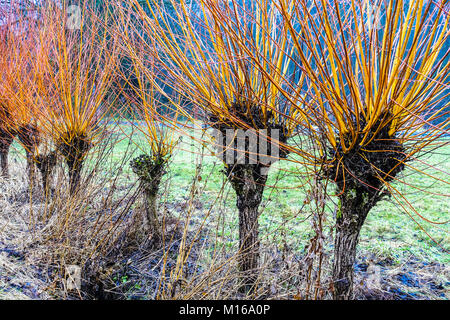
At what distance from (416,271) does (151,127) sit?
314cm

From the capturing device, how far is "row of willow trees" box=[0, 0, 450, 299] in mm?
1278

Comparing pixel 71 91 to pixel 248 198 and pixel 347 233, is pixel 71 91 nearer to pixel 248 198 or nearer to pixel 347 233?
pixel 248 198

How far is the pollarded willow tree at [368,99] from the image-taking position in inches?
48.5

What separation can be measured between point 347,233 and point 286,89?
117 cm

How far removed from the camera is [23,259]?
2605 millimetres

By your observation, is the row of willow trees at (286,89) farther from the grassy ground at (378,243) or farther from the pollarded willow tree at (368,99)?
the grassy ground at (378,243)

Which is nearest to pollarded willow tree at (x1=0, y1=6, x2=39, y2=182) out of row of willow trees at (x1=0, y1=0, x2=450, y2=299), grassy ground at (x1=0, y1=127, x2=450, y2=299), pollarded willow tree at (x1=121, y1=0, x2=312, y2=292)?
row of willow trees at (x1=0, y1=0, x2=450, y2=299)

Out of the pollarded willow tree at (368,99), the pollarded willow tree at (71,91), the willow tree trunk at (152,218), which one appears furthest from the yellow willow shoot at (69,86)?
the pollarded willow tree at (368,99)

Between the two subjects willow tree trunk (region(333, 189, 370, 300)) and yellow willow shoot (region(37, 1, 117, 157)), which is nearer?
willow tree trunk (region(333, 189, 370, 300))

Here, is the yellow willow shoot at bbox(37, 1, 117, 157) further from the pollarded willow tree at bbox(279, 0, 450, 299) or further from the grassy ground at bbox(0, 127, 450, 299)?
the pollarded willow tree at bbox(279, 0, 450, 299)

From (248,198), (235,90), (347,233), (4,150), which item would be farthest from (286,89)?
(4,150)

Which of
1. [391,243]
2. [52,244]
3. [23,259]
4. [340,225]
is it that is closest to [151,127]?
[52,244]
